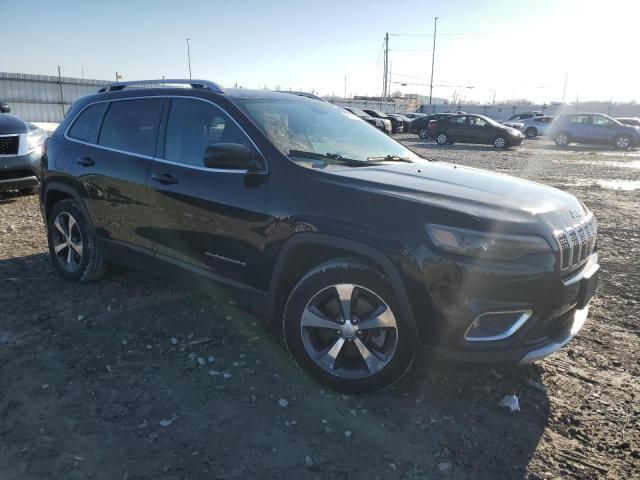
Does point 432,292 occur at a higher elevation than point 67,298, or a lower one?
higher

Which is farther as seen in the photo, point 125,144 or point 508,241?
point 125,144

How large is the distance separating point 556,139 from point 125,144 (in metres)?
25.6

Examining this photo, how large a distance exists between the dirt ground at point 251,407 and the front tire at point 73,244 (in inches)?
12.4

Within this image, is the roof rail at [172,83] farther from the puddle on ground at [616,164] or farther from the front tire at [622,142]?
the front tire at [622,142]

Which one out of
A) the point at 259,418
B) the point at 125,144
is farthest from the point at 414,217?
the point at 125,144

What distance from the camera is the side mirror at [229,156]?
3.15 m

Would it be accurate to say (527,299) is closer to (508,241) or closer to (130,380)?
(508,241)

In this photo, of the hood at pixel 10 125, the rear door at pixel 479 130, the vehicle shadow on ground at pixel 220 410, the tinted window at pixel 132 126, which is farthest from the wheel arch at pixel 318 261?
the rear door at pixel 479 130

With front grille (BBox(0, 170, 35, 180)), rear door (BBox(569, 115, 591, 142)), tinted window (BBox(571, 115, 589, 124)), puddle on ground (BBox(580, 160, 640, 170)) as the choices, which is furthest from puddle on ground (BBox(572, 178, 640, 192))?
tinted window (BBox(571, 115, 589, 124))

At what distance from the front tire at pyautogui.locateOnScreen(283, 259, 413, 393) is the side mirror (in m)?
0.84

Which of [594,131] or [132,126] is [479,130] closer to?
[594,131]

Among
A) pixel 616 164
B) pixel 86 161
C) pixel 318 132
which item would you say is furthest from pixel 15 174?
pixel 616 164

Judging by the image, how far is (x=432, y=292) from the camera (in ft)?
8.54

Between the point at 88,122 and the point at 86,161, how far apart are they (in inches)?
17.2
